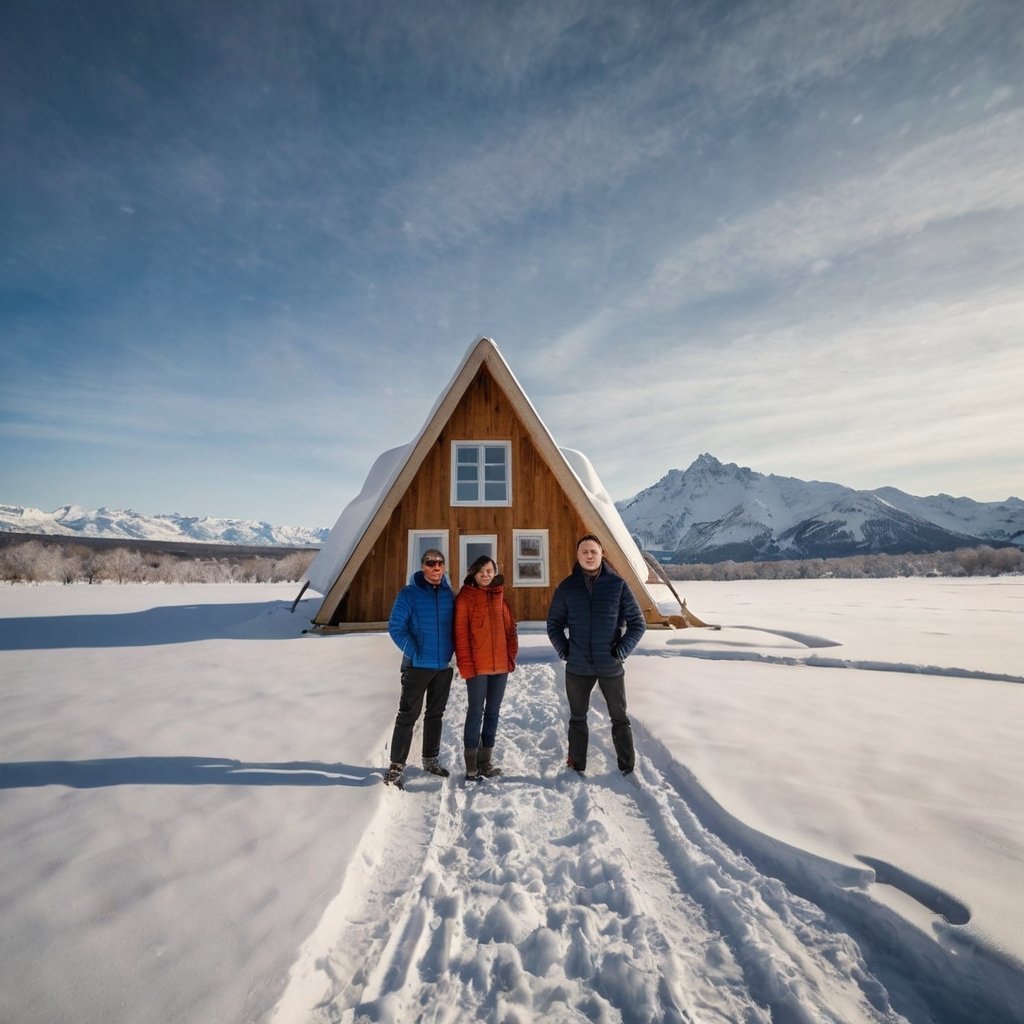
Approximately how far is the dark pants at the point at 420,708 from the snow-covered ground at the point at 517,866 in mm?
320

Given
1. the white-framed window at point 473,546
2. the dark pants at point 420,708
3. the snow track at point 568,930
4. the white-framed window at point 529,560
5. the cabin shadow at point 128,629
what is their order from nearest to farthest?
the snow track at point 568,930, the dark pants at point 420,708, the cabin shadow at point 128,629, the white-framed window at point 473,546, the white-framed window at point 529,560

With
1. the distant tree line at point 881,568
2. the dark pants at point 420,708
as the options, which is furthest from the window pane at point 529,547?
the distant tree line at point 881,568

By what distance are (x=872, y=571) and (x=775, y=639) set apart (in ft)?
208

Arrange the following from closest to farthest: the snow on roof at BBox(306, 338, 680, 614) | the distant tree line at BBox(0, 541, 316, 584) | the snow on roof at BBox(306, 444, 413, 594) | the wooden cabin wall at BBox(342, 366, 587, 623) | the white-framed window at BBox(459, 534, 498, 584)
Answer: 1. the snow on roof at BBox(306, 338, 680, 614)
2. the wooden cabin wall at BBox(342, 366, 587, 623)
3. the white-framed window at BBox(459, 534, 498, 584)
4. the snow on roof at BBox(306, 444, 413, 594)
5. the distant tree line at BBox(0, 541, 316, 584)

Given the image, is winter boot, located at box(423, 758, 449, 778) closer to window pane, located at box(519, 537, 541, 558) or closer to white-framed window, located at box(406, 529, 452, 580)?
white-framed window, located at box(406, 529, 452, 580)

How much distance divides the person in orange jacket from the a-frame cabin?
23.3ft

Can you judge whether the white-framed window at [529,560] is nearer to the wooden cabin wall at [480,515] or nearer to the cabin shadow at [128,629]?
the wooden cabin wall at [480,515]

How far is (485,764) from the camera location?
4.47 m

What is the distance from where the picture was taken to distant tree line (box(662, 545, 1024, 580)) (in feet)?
179

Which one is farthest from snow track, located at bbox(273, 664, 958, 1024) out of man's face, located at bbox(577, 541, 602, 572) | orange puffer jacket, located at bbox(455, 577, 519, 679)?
man's face, located at bbox(577, 541, 602, 572)

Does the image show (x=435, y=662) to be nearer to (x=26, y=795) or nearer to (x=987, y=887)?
(x=26, y=795)

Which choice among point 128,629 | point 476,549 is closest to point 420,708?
point 476,549

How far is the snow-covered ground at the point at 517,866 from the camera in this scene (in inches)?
84.8

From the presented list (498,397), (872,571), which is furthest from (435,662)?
(872,571)
